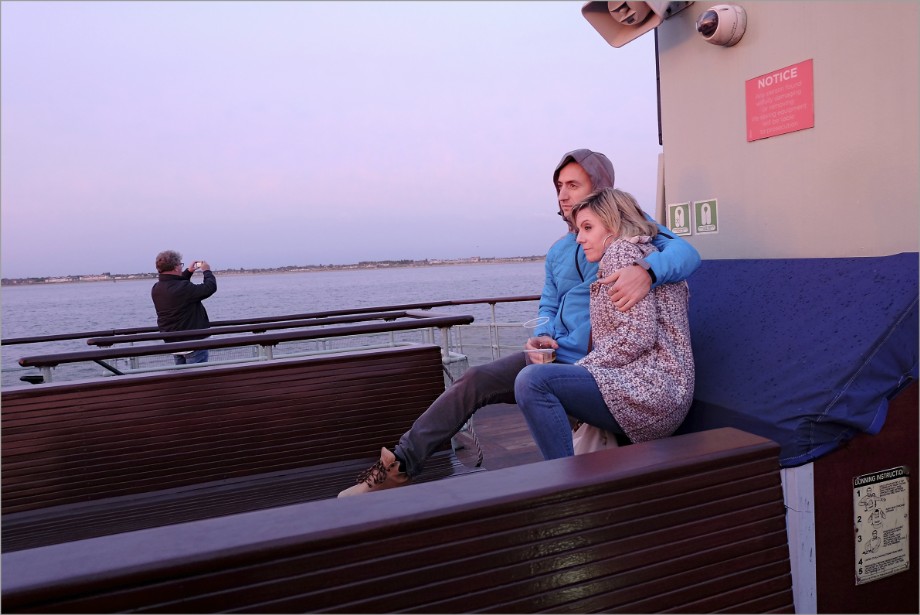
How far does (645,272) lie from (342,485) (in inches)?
48.8

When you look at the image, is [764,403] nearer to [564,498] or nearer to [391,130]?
[564,498]

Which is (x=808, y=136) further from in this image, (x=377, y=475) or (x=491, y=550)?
(x=491, y=550)

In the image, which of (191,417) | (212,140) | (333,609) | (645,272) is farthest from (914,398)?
(212,140)

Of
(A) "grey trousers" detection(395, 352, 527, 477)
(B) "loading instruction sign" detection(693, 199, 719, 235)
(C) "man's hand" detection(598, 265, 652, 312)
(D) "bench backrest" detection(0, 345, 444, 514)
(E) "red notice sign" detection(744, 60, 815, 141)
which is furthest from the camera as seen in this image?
(B) "loading instruction sign" detection(693, 199, 719, 235)

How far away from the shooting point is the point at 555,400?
1.56m

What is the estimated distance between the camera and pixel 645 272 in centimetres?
156

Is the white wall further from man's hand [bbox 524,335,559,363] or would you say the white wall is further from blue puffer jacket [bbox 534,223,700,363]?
man's hand [bbox 524,335,559,363]

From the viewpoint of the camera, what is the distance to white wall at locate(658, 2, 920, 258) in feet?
5.82

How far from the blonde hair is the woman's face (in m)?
0.01

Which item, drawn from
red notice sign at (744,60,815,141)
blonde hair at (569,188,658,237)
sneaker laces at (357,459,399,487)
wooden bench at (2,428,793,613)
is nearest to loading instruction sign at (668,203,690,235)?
red notice sign at (744,60,815,141)

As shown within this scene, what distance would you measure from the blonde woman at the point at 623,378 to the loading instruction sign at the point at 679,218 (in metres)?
1.07

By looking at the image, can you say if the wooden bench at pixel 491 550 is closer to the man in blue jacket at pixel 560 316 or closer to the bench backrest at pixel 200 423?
the man in blue jacket at pixel 560 316

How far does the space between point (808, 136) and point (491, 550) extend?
6.12 feet

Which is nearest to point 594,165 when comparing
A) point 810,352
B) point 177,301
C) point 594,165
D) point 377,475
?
point 594,165
